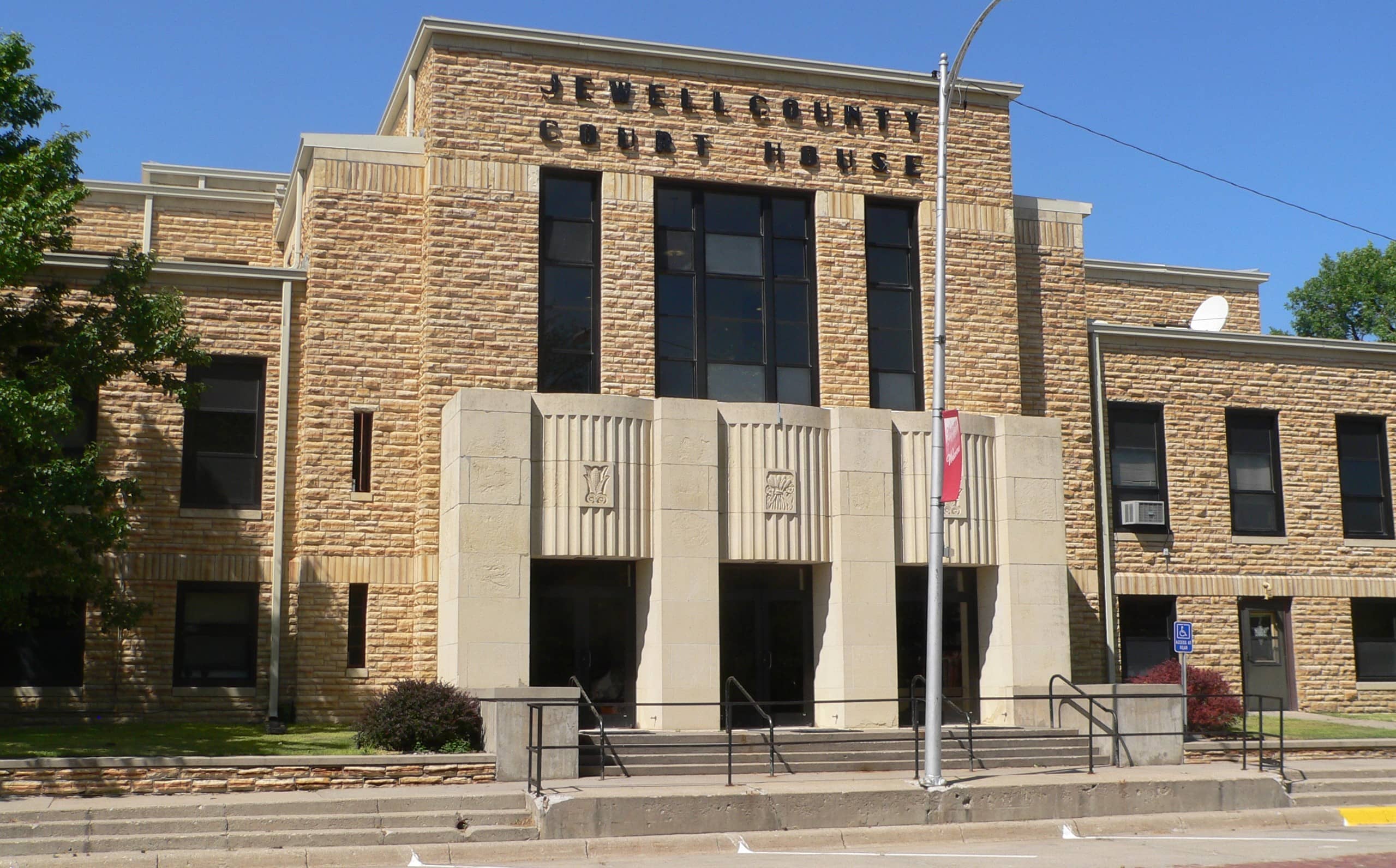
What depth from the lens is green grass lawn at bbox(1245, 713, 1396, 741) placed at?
23.9 meters

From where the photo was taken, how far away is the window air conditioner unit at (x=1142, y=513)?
27812 millimetres

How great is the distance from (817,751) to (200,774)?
342 inches

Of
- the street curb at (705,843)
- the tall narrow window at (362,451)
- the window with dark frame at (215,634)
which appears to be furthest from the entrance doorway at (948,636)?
the window with dark frame at (215,634)

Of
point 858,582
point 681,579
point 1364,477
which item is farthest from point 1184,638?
point 1364,477

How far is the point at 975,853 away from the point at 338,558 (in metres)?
12.2

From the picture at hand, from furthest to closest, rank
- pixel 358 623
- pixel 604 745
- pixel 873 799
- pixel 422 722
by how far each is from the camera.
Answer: pixel 358 623
pixel 604 745
pixel 422 722
pixel 873 799

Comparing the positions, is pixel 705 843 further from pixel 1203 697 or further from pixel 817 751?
pixel 1203 697

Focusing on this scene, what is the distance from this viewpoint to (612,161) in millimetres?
24938

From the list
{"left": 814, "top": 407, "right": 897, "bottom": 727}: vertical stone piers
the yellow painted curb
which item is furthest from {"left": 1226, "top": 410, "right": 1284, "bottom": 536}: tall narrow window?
the yellow painted curb

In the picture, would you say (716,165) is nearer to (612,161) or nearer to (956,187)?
(612,161)

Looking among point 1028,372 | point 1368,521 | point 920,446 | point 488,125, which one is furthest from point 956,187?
point 1368,521

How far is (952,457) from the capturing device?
18609 mm

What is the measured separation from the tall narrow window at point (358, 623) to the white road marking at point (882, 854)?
9288mm

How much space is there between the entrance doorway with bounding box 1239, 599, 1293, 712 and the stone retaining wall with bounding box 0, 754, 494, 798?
1810cm
